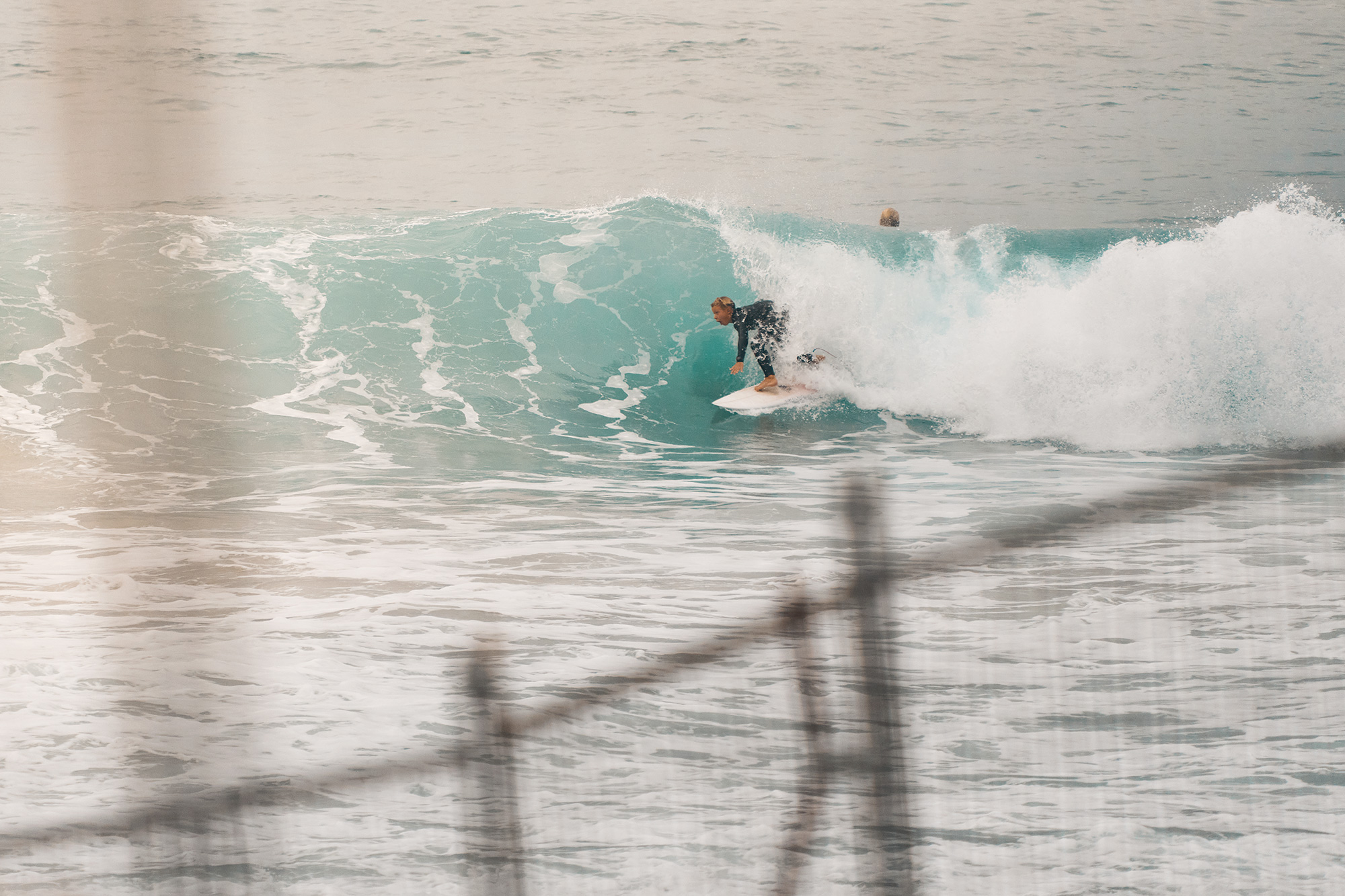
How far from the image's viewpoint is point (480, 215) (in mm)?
7992

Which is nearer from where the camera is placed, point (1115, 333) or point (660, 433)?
point (1115, 333)

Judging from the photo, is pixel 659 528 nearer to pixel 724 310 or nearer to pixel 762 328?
pixel 724 310

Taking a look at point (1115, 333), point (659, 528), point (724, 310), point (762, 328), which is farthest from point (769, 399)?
point (659, 528)

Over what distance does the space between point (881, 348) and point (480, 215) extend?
11.7ft

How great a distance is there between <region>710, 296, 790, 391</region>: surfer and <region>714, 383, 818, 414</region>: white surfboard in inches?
2.1

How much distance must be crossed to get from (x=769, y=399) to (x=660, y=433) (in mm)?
880

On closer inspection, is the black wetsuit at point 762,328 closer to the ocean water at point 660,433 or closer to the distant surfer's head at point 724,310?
the distant surfer's head at point 724,310

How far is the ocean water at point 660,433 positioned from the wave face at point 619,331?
0.16 feet

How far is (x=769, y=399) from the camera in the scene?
6.91 metres

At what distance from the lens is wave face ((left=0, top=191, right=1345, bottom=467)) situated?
5977 mm

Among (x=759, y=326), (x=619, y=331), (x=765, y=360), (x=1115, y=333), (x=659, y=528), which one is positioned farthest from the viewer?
(x=619, y=331)

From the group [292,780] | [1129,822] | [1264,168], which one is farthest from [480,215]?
[1129,822]

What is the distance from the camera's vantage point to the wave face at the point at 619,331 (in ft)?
19.6

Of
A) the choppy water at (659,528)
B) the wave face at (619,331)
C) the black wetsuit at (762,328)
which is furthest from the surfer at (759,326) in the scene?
the choppy water at (659,528)
